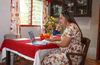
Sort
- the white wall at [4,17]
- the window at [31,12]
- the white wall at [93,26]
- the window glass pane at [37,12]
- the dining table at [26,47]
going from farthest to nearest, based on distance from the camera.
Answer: the window glass pane at [37,12]
the window at [31,12]
the white wall at [93,26]
the white wall at [4,17]
the dining table at [26,47]

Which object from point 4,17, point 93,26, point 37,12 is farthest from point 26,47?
point 37,12

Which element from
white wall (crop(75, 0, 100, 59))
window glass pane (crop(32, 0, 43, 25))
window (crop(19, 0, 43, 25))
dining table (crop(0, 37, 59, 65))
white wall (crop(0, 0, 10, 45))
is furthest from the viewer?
window glass pane (crop(32, 0, 43, 25))

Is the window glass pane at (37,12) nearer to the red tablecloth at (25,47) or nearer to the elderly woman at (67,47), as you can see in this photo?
the red tablecloth at (25,47)

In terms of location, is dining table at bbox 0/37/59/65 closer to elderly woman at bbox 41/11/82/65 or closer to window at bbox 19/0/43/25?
elderly woman at bbox 41/11/82/65

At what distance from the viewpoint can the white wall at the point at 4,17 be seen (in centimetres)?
470

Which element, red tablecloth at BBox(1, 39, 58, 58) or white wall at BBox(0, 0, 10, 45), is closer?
red tablecloth at BBox(1, 39, 58, 58)

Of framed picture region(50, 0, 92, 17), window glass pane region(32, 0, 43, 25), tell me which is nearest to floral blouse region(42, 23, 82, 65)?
framed picture region(50, 0, 92, 17)

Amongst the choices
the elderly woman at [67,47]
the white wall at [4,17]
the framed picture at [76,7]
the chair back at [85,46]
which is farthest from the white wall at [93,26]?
the elderly woman at [67,47]

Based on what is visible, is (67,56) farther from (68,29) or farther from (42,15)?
(42,15)

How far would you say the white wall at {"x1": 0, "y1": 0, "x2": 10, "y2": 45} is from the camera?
15.4ft

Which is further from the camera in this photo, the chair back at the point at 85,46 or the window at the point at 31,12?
the window at the point at 31,12

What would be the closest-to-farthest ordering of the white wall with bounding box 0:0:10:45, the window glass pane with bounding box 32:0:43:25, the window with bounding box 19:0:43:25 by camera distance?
1. the white wall with bounding box 0:0:10:45
2. the window with bounding box 19:0:43:25
3. the window glass pane with bounding box 32:0:43:25

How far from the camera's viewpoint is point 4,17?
474 centimetres

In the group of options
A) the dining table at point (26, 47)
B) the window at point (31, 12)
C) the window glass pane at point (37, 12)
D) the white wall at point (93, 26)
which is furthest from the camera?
the window glass pane at point (37, 12)
